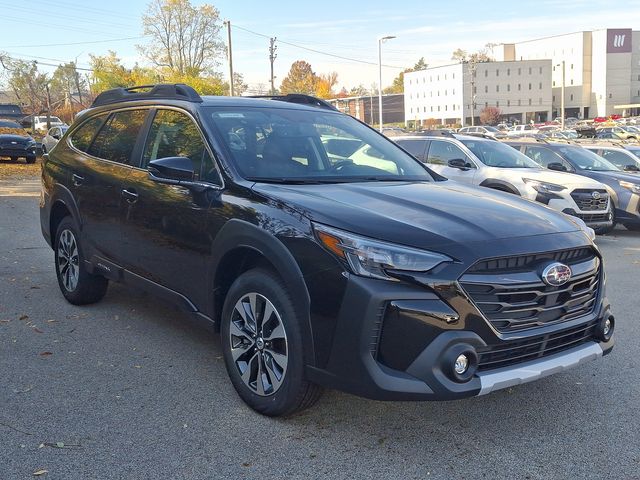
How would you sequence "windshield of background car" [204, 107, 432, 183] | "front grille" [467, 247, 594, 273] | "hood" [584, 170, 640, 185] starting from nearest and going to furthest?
"front grille" [467, 247, 594, 273]
"windshield of background car" [204, 107, 432, 183]
"hood" [584, 170, 640, 185]

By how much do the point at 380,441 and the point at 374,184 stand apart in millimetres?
1581

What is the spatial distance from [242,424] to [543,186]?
7.76m

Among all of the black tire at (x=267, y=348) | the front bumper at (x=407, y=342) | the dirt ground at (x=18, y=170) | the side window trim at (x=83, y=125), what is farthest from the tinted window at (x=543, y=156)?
the dirt ground at (x=18, y=170)

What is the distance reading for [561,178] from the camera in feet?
33.4

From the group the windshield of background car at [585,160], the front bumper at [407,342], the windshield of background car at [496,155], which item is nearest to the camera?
the front bumper at [407,342]

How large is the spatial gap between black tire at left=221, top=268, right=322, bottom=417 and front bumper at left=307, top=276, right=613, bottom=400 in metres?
0.31

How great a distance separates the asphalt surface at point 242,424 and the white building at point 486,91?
11769 cm

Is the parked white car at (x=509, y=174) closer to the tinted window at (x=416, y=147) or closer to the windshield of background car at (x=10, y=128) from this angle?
the tinted window at (x=416, y=147)

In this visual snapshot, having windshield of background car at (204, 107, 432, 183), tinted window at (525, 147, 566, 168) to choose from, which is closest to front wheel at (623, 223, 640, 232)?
tinted window at (525, 147, 566, 168)

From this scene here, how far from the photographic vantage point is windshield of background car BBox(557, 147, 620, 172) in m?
12.0

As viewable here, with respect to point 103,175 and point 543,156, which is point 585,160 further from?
point 103,175

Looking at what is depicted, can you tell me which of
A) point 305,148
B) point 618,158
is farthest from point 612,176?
point 305,148

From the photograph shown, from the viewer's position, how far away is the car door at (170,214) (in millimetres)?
4031

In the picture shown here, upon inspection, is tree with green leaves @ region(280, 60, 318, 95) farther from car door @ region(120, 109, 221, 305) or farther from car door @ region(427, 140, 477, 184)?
car door @ region(120, 109, 221, 305)
